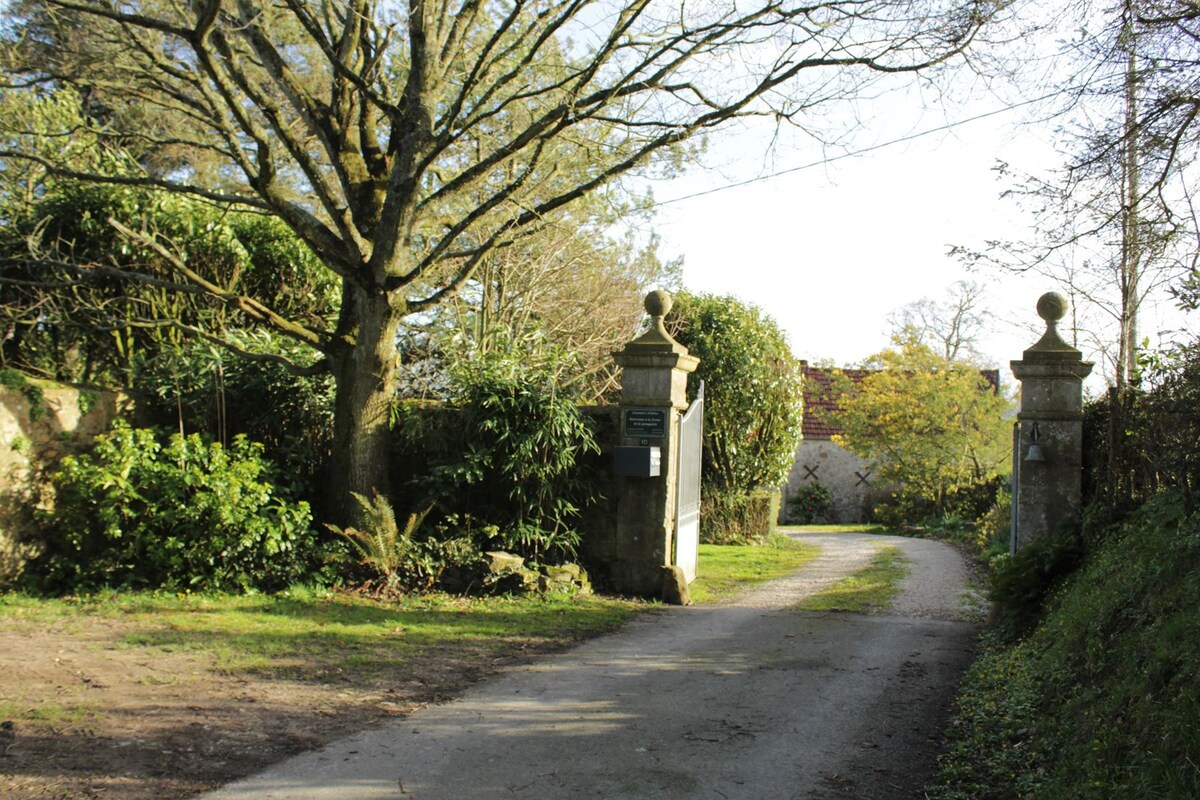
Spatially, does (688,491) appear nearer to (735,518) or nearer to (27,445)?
(735,518)

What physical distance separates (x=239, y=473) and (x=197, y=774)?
4866 millimetres

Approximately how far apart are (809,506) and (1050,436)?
20772mm

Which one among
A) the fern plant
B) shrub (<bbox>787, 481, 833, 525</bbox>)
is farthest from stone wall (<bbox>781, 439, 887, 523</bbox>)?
the fern plant

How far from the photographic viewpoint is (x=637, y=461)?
9.92m

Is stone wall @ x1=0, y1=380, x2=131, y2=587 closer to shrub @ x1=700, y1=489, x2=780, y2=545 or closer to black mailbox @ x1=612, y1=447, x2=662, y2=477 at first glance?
black mailbox @ x1=612, y1=447, x2=662, y2=477

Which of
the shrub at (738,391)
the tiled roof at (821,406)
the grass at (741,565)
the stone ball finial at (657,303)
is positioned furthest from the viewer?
the tiled roof at (821,406)

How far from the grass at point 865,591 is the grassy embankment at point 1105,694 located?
2867mm

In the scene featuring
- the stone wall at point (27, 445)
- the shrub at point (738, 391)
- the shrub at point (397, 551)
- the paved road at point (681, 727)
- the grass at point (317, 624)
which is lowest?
the paved road at point (681, 727)

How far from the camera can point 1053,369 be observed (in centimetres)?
908

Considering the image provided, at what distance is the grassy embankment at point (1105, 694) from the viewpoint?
3973 millimetres

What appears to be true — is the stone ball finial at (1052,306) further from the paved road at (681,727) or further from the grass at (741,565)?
the grass at (741,565)

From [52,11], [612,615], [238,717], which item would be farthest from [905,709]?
[52,11]

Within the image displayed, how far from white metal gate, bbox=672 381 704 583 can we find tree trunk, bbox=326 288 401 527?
3.20 m

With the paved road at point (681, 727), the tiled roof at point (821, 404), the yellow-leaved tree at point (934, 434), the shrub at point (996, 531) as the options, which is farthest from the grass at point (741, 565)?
the tiled roof at point (821, 404)
